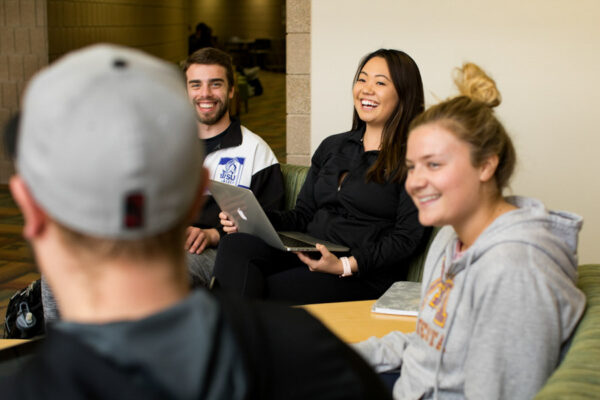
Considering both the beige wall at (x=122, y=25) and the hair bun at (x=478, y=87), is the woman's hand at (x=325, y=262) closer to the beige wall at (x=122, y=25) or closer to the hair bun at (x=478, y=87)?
the hair bun at (x=478, y=87)

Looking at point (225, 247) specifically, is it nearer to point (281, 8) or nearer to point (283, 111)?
point (283, 111)

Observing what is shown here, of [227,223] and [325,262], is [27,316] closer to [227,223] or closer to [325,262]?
[227,223]

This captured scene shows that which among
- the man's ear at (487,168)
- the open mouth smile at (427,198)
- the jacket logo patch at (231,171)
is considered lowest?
the jacket logo patch at (231,171)

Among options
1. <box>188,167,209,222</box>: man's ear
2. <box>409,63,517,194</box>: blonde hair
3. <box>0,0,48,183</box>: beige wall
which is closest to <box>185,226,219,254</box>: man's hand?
<box>409,63,517,194</box>: blonde hair

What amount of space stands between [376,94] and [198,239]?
94cm

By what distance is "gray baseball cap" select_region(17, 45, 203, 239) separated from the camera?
0.73m

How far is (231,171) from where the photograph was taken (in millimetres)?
3342

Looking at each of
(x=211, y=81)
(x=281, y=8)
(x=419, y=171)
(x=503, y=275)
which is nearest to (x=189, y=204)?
(x=503, y=275)

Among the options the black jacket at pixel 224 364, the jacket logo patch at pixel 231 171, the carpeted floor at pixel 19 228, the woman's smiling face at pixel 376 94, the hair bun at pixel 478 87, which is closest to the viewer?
the black jacket at pixel 224 364

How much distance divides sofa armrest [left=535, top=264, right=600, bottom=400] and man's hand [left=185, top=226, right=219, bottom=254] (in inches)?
64.9

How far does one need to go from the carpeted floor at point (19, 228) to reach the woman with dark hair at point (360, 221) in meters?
1.01

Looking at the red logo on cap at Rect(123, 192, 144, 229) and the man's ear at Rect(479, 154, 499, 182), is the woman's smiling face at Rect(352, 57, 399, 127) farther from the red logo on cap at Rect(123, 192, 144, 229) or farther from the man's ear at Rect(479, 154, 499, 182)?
the red logo on cap at Rect(123, 192, 144, 229)

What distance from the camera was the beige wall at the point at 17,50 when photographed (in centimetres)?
738

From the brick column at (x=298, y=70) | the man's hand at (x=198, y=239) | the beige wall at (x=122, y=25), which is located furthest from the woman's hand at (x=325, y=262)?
the beige wall at (x=122, y=25)
